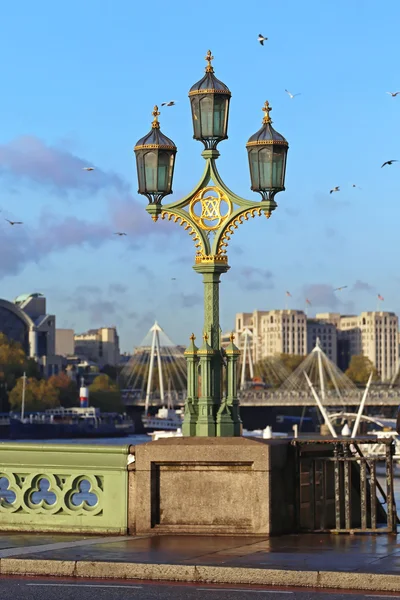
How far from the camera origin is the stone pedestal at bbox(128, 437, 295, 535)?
17516mm

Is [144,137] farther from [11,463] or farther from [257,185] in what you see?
[11,463]

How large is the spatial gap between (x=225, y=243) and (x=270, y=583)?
662 centimetres

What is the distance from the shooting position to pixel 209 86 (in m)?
20.4

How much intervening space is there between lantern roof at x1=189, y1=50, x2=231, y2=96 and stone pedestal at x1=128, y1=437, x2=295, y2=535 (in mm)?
5369

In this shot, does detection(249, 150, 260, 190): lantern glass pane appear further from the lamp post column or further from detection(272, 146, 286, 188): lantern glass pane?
the lamp post column

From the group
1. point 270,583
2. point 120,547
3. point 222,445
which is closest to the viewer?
point 270,583

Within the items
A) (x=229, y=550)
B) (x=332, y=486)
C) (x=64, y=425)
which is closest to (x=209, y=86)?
(x=332, y=486)

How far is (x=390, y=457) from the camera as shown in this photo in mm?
17766

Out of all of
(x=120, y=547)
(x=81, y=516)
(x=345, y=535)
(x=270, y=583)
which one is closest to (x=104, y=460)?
(x=81, y=516)

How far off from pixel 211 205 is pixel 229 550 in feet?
18.6

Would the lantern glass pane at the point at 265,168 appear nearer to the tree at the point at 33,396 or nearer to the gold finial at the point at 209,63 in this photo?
the gold finial at the point at 209,63

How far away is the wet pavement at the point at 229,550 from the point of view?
14.7 metres

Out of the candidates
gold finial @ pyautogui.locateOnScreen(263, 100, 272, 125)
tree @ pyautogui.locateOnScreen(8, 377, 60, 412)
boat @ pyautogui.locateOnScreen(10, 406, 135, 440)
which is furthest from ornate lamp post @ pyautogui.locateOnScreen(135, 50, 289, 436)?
tree @ pyautogui.locateOnScreen(8, 377, 60, 412)

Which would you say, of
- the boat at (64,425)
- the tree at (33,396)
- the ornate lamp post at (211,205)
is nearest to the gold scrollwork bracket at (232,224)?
the ornate lamp post at (211,205)
